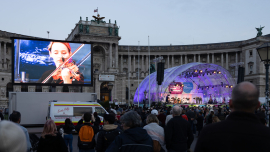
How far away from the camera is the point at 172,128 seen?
743 cm

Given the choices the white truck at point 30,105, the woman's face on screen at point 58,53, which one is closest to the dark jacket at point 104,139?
the white truck at point 30,105

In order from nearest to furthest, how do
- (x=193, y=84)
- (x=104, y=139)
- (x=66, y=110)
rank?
(x=104, y=139)
(x=66, y=110)
(x=193, y=84)

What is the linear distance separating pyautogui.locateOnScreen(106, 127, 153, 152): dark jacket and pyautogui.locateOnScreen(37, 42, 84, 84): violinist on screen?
27.7 metres

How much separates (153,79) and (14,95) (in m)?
30.5

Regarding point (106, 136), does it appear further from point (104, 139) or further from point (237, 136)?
point (237, 136)

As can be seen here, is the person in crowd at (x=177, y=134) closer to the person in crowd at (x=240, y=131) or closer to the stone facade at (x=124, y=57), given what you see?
the person in crowd at (x=240, y=131)

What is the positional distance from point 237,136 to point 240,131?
0.06 m

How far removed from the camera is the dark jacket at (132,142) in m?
5.04

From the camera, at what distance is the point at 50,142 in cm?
600

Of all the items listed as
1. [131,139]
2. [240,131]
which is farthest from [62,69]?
[240,131]

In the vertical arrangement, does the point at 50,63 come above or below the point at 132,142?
above

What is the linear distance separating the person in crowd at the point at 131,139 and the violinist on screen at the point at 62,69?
89.9 ft

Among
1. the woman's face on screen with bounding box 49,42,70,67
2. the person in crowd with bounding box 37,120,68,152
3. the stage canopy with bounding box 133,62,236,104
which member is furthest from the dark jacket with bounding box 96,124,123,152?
the stage canopy with bounding box 133,62,236,104

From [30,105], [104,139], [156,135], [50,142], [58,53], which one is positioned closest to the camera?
[50,142]
